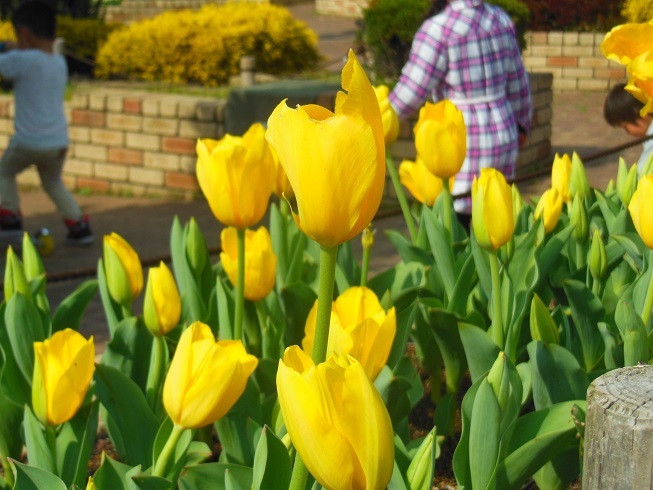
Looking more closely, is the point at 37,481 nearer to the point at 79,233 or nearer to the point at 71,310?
the point at 71,310

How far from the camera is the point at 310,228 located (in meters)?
1.20

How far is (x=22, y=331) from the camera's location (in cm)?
226

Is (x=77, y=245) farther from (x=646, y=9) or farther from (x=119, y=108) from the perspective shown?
(x=646, y=9)

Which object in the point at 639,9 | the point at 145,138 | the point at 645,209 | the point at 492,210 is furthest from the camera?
the point at 639,9

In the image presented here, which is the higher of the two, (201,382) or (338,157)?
(338,157)

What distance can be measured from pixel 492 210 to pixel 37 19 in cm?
474

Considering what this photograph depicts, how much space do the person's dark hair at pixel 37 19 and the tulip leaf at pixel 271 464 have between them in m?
5.21

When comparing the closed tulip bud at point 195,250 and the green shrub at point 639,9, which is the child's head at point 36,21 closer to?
the closed tulip bud at point 195,250

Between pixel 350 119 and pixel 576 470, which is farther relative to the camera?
pixel 576 470

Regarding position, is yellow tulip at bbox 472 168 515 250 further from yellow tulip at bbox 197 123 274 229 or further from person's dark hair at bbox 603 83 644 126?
person's dark hair at bbox 603 83 644 126

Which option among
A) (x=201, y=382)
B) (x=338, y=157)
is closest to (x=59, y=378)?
(x=201, y=382)

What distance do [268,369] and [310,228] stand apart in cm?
108

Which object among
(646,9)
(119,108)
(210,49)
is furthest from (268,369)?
(646,9)

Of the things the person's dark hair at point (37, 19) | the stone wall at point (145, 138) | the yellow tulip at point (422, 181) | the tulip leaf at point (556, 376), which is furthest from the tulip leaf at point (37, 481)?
the stone wall at point (145, 138)
